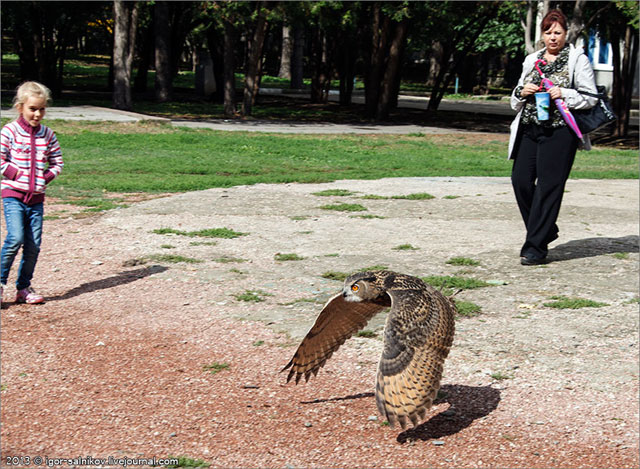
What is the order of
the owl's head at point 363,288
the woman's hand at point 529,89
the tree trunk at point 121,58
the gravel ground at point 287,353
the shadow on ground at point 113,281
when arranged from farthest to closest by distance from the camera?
the tree trunk at point 121,58
the woman's hand at point 529,89
the shadow on ground at point 113,281
the gravel ground at point 287,353
the owl's head at point 363,288

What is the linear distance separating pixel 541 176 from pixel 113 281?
403 centimetres

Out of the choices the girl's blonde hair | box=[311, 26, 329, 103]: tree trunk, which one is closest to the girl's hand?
the girl's blonde hair

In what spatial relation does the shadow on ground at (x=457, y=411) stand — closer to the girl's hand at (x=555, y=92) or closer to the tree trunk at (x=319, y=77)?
the girl's hand at (x=555, y=92)

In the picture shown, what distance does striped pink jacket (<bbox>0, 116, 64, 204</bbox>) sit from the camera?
22.7ft

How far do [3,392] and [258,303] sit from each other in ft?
7.64

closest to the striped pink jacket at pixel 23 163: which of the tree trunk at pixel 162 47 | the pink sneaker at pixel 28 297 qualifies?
the pink sneaker at pixel 28 297

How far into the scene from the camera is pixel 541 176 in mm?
8250

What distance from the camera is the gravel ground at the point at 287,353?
450cm

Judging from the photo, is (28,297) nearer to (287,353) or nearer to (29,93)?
(29,93)

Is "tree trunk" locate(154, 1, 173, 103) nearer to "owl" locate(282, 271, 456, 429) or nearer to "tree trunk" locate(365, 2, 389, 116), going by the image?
"tree trunk" locate(365, 2, 389, 116)

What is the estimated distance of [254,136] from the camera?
71.1 feet

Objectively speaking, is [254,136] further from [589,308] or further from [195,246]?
[589,308]

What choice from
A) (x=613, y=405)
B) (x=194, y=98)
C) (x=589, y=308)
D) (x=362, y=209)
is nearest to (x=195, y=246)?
(x=362, y=209)

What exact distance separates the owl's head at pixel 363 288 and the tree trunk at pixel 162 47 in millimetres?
29133
